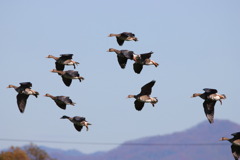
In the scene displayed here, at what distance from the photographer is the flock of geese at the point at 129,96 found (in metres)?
40.3

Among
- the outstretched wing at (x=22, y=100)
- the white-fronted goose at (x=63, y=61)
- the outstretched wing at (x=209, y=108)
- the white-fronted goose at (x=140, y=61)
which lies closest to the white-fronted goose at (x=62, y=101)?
the outstretched wing at (x=22, y=100)

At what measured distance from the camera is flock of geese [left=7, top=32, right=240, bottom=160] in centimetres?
4028

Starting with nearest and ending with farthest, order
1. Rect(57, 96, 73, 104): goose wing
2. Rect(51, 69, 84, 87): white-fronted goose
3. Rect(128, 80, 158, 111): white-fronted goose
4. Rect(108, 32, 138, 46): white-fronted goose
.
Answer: Rect(57, 96, 73, 104): goose wing → Rect(51, 69, 84, 87): white-fronted goose → Rect(128, 80, 158, 111): white-fronted goose → Rect(108, 32, 138, 46): white-fronted goose

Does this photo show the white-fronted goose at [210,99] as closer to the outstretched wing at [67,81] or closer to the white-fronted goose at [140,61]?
the white-fronted goose at [140,61]

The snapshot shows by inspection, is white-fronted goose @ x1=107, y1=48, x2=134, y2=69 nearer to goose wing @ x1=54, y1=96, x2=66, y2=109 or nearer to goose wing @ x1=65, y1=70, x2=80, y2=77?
goose wing @ x1=65, y1=70, x2=80, y2=77

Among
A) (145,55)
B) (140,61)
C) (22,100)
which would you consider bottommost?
(22,100)

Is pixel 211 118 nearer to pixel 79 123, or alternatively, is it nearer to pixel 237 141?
pixel 237 141

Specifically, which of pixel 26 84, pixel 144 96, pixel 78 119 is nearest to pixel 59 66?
pixel 26 84

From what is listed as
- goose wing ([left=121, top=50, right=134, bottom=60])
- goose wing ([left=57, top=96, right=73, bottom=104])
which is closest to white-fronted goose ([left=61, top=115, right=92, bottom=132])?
goose wing ([left=57, top=96, right=73, bottom=104])

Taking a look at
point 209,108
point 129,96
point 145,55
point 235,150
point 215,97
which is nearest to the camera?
point 235,150

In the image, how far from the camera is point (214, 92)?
40.8m

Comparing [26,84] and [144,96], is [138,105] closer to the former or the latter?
[144,96]

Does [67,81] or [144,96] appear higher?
[67,81]

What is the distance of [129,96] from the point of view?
44.1m
